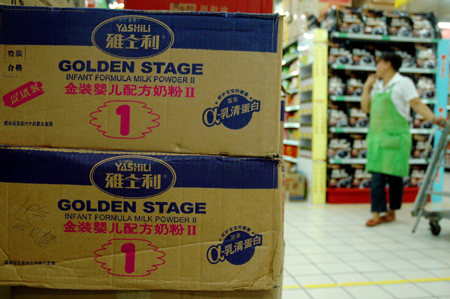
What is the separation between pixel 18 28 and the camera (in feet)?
3.18

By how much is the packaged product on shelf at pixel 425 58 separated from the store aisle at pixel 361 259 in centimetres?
213

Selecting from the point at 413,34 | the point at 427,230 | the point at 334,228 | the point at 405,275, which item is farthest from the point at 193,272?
the point at 413,34

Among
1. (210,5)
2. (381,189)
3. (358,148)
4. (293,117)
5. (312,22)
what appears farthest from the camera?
(293,117)

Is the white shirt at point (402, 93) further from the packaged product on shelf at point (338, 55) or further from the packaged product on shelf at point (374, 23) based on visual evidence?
the packaged product on shelf at point (374, 23)

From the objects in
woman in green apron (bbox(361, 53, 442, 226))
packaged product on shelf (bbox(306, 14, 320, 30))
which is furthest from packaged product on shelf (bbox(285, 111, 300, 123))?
woman in green apron (bbox(361, 53, 442, 226))

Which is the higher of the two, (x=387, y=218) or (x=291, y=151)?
(x=291, y=151)

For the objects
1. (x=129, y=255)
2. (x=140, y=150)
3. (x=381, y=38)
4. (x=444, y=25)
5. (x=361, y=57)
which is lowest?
(x=129, y=255)

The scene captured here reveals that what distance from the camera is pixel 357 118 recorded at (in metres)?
4.87

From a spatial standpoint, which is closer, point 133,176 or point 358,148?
point 133,176

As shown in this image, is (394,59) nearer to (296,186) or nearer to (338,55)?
(338,55)

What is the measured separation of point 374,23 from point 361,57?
46 centimetres

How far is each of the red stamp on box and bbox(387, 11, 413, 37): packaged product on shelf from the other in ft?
16.2

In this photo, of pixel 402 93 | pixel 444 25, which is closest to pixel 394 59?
pixel 402 93

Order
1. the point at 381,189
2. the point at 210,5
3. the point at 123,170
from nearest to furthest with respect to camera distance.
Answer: the point at 123,170 < the point at 210,5 < the point at 381,189
